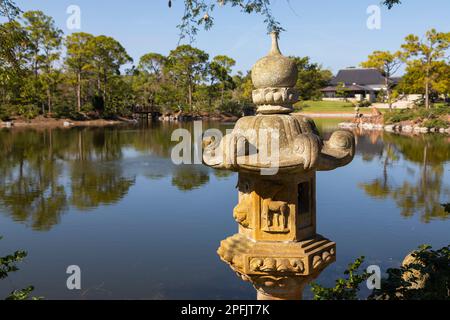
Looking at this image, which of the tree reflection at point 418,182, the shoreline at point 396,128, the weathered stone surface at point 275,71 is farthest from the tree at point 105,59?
the weathered stone surface at point 275,71

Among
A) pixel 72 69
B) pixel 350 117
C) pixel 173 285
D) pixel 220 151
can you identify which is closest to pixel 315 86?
pixel 350 117

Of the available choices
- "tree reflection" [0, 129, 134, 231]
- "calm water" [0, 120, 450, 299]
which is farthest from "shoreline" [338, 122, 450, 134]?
"tree reflection" [0, 129, 134, 231]

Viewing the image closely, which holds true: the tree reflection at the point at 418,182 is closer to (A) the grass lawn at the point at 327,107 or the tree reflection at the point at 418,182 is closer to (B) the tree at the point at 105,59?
(A) the grass lawn at the point at 327,107

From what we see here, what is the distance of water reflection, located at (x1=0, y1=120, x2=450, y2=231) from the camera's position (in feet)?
41.7

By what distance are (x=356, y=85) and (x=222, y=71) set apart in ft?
59.1

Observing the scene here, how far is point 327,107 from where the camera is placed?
50.1 meters

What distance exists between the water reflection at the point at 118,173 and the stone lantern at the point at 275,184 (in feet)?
16.0

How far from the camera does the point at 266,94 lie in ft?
11.2

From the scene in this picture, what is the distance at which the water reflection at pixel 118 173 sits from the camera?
1272 centimetres

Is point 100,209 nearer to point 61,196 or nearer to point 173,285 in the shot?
point 61,196

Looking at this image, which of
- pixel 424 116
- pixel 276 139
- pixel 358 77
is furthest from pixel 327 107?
pixel 276 139

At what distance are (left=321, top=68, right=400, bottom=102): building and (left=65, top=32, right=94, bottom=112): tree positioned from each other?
29405mm

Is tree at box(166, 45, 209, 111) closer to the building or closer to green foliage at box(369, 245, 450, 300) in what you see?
the building
